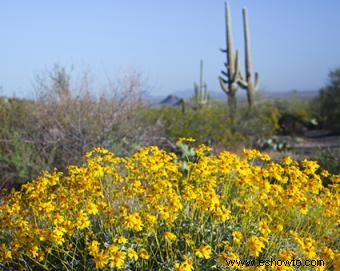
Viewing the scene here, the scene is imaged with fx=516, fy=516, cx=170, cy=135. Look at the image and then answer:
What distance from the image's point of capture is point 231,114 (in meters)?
14.4

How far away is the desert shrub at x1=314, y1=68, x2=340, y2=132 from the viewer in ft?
60.0

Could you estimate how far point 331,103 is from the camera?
1870cm

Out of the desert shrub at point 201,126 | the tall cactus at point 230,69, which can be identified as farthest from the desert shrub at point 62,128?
the tall cactus at point 230,69

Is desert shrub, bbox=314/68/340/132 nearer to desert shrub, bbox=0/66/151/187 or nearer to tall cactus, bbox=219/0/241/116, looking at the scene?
tall cactus, bbox=219/0/241/116

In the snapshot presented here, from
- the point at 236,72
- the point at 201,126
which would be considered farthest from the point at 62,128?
the point at 236,72

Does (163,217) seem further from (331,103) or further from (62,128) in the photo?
(331,103)

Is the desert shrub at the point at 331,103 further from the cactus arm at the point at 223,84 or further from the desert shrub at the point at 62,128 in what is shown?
the desert shrub at the point at 62,128

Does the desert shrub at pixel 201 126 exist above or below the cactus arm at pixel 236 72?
below

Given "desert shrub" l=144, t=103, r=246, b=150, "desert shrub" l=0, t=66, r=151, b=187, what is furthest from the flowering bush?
"desert shrub" l=144, t=103, r=246, b=150

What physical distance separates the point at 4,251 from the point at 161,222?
109cm

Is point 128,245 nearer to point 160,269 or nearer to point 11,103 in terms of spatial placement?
point 160,269

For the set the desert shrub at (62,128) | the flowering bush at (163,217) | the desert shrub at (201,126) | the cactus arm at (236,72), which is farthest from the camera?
the cactus arm at (236,72)

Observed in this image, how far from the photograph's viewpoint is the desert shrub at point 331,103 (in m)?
18.3

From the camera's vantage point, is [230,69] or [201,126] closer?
[201,126]
